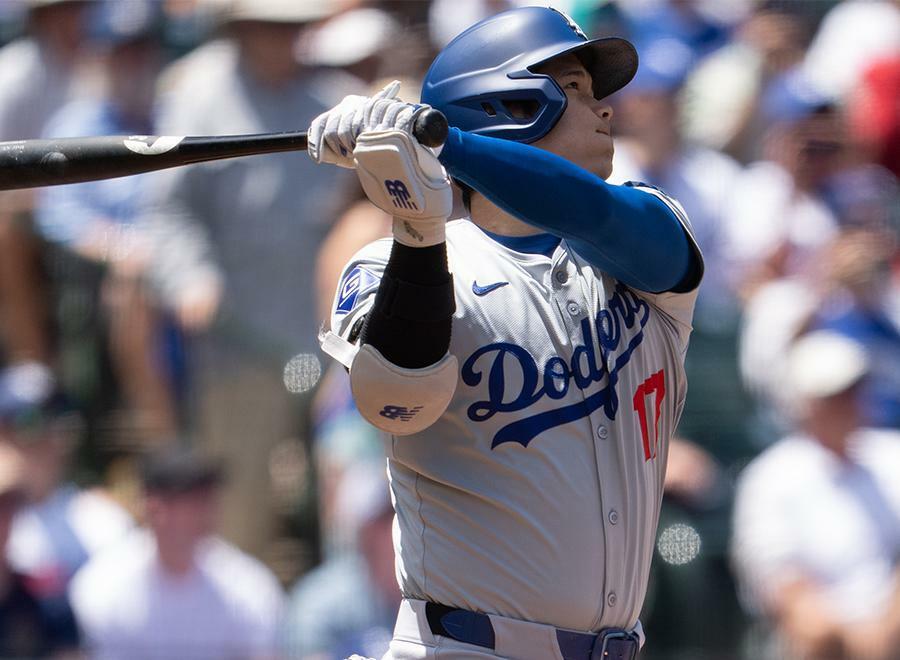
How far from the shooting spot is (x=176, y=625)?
5.18m

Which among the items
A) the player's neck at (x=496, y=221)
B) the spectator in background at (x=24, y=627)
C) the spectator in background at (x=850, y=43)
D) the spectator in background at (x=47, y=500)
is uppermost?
the spectator in background at (x=850, y=43)

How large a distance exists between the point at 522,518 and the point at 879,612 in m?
2.68

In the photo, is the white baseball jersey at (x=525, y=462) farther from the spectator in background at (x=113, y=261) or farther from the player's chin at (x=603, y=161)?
the spectator in background at (x=113, y=261)

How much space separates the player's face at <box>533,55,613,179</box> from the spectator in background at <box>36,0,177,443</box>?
3.03m

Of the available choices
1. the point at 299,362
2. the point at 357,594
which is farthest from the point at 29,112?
the point at 357,594

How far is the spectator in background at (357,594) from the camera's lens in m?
5.05

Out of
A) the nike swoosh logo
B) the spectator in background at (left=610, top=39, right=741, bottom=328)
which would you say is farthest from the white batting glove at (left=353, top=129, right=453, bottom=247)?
the spectator in background at (left=610, top=39, right=741, bottom=328)

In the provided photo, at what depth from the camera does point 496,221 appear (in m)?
3.01

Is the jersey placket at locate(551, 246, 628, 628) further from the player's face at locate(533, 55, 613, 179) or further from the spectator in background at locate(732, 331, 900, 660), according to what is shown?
the spectator in background at locate(732, 331, 900, 660)

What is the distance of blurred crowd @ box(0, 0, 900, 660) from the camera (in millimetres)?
5207

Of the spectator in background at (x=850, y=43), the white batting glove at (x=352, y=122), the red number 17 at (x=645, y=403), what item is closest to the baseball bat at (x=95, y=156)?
the white batting glove at (x=352, y=122)

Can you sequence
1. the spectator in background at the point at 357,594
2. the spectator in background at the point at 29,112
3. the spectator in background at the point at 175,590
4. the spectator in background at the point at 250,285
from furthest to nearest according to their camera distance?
the spectator in background at the point at 29,112 < the spectator in background at the point at 250,285 < the spectator in background at the point at 175,590 < the spectator in background at the point at 357,594

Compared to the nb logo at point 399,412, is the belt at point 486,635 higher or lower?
lower

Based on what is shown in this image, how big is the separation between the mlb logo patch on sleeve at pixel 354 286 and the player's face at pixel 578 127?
0.42 meters
